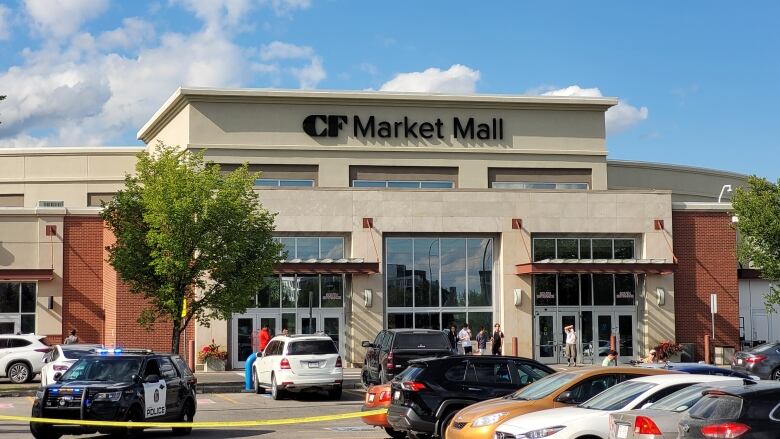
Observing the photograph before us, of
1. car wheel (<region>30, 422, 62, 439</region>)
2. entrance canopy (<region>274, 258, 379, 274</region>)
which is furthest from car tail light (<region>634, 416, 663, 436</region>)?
entrance canopy (<region>274, 258, 379, 274</region>)

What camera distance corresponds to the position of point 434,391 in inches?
699

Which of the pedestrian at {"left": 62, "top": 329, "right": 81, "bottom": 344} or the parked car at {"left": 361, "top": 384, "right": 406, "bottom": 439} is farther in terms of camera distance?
the pedestrian at {"left": 62, "top": 329, "right": 81, "bottom": 344}

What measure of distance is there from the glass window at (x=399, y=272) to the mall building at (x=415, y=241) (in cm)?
6

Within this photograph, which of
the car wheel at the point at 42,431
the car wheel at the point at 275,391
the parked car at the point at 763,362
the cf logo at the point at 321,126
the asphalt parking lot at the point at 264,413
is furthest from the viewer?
the cf logo at the point at 321,126

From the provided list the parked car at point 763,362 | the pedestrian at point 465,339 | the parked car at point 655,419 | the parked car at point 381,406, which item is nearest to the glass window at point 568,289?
the pedestrian at point 465,339

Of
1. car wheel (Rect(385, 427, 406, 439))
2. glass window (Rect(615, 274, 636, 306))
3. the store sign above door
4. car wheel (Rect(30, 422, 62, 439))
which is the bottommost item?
car wheel (Rect(385, 427, 406, 439))

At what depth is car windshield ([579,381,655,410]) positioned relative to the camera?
14008 millimetres

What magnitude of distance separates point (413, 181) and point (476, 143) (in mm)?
3340

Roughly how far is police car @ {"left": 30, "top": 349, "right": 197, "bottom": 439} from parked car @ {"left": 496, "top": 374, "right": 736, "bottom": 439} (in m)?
7.36

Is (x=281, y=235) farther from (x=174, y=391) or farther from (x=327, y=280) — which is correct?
(x=174, y=391)

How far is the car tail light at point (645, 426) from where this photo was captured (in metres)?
12.5

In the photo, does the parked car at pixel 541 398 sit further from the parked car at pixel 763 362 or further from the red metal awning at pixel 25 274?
the red metal awning at pixel 25 274

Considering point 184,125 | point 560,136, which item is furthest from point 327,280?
point 560,136

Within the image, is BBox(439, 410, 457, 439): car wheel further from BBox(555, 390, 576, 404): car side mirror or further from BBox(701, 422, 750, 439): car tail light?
BBox(701, 422, 750, 439): car tail light
